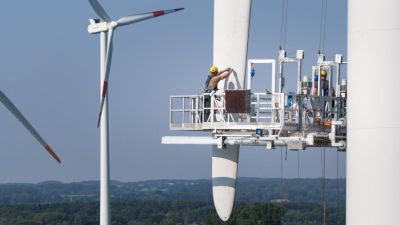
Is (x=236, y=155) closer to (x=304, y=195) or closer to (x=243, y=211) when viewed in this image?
(x=243, y=211)

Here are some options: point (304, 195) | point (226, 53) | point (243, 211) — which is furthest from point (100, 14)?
point (304, 195)

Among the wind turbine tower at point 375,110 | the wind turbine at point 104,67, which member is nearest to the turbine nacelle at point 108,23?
the wind turbine at point 104,67

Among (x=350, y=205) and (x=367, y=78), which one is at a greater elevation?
(x=367, y=78)

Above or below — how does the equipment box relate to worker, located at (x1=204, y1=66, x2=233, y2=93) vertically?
below

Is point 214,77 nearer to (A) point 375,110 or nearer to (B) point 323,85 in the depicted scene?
(B) point 323,85

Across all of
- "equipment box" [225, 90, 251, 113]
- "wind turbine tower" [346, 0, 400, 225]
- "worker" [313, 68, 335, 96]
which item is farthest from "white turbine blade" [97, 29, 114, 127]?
"wind turbine tower" [346, 0, 400, 225]

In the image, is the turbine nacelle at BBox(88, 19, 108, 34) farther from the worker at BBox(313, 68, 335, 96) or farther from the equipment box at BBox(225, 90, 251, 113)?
the worker at BBox(313, 68, 335, 96)
